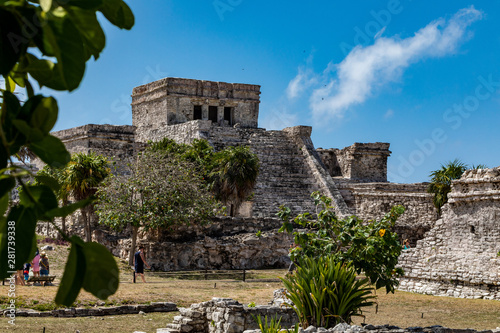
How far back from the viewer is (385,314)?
10.5m

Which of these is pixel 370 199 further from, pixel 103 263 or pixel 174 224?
pixel 103 263

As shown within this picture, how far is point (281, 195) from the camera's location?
22.8 m

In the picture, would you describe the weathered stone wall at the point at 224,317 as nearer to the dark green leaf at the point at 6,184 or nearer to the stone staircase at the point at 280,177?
the dark green leaf at the point at 6,184

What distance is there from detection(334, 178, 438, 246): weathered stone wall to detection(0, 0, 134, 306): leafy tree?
75.3 feet

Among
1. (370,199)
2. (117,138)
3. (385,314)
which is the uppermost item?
(117,138)

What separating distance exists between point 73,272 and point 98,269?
0.03 metres

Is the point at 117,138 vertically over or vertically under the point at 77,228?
over

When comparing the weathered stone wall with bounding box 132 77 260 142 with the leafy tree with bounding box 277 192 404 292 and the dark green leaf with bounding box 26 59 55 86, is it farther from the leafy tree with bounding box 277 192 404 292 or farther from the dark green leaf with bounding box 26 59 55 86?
the dark green leaf with bounding box 26 59 55 86

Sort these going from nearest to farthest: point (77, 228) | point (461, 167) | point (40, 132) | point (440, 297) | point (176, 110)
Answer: point (40, 132)
point (440, 297)
point (77, 228)
point (461, 167)
point (176, 110)

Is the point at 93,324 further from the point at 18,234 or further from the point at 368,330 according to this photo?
the point at 18,234

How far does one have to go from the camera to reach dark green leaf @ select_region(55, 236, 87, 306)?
2.57 ft

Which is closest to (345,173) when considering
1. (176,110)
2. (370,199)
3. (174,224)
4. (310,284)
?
(370,199)

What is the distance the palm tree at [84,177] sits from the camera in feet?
56.6

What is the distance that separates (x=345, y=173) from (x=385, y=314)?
64.9ft
